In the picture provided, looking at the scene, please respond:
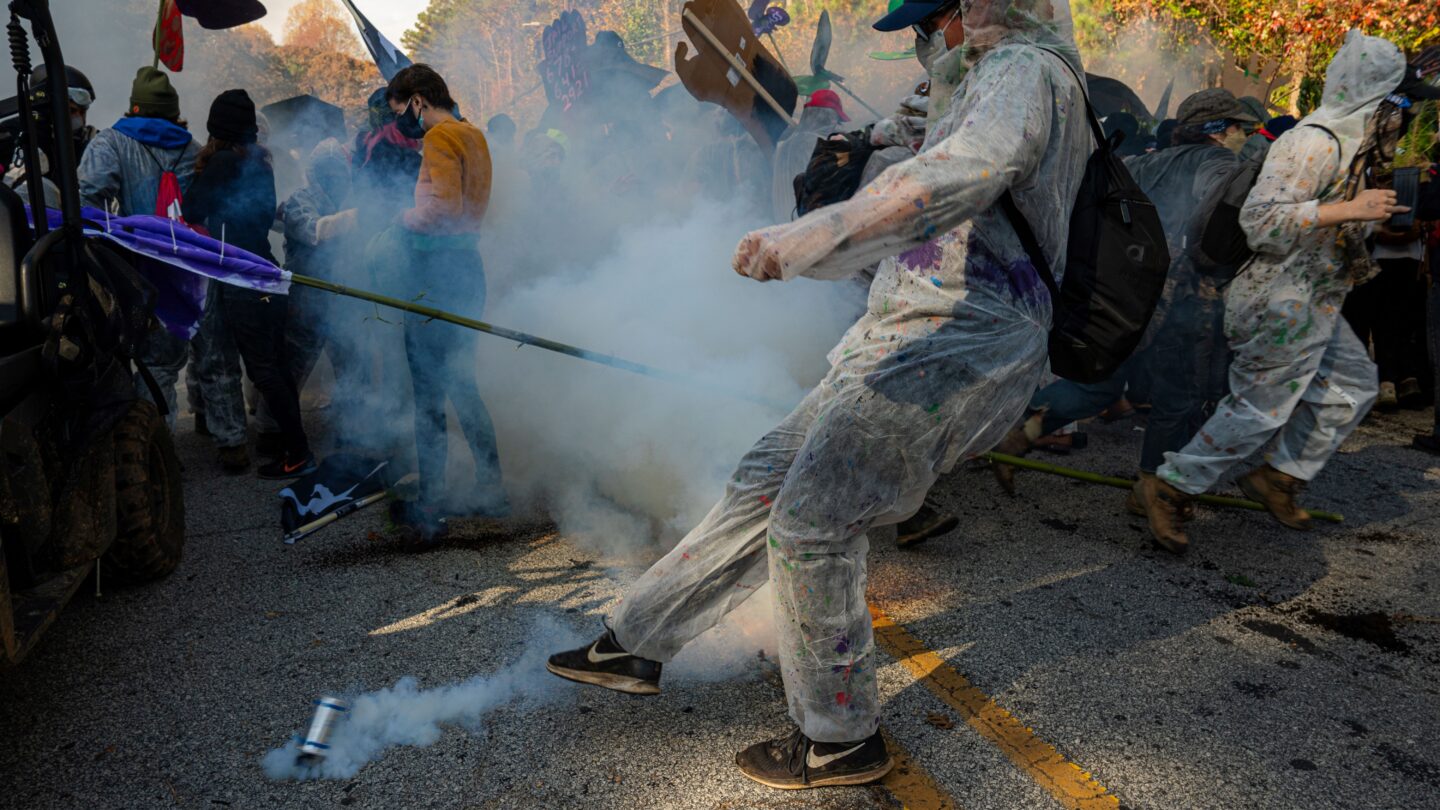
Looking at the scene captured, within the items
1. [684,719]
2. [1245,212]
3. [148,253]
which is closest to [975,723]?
[684,719]

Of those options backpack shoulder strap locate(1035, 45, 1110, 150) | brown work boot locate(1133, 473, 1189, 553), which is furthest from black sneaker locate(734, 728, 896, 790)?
brown work boot locate(1133, 473, 1189, 553)

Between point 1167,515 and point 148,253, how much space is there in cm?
430

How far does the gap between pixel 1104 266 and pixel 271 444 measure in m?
4.87

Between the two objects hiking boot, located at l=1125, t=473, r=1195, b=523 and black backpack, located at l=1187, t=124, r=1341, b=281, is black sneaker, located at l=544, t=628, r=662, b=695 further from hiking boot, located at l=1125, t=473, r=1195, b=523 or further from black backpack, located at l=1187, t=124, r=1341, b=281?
black backpack, located at l=1187, t=124, r=1341, b=281

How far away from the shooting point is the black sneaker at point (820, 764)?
7.15 ft

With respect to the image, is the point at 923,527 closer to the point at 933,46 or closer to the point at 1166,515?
the point at 1166,515

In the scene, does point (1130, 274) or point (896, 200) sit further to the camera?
point (1130, 274)

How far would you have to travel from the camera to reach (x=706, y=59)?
662cm

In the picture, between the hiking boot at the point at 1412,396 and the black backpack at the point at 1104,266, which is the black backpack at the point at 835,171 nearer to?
the black backpack at the point at 1104,266

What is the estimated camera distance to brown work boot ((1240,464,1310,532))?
12.6ft

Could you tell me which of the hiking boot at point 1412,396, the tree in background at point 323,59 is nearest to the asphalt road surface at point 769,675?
the hiking boot at point 1412,396

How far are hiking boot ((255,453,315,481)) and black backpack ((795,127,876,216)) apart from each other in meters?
3.16

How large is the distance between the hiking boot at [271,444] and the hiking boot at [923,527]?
369cm

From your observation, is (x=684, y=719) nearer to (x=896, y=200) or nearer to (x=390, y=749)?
(x=390, y=749)
